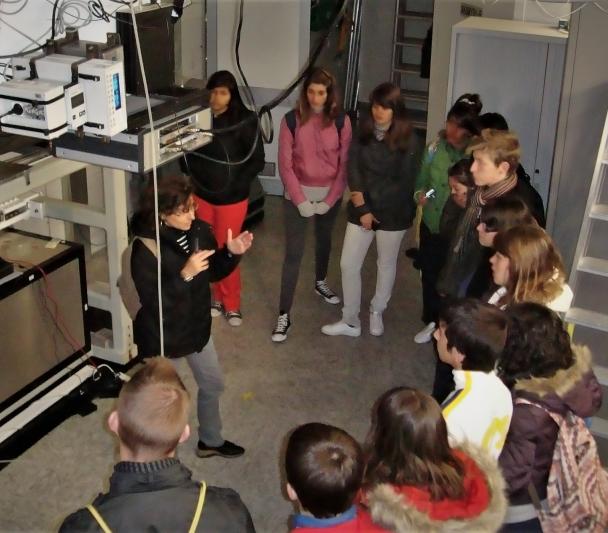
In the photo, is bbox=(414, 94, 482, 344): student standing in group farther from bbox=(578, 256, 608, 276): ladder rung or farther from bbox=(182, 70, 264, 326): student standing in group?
bbox=(182, 70, 264, 326): student standing in group

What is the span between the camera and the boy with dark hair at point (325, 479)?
6.44ft

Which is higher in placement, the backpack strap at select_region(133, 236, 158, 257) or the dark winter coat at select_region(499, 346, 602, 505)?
the backpack strap at select_region(133, 236, 158, 257)

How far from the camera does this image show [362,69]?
28.5 feet

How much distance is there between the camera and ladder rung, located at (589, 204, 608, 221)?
Answer: 11.8ft

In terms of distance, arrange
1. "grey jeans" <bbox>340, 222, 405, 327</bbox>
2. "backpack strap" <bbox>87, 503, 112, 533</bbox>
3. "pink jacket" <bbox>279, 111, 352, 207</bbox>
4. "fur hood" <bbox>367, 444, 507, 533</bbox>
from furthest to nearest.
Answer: "grey jeans" <bbox>340, 222, 405, 327</bbox> < "pink jacket" <bbox>279, 111, 352, 207</bbox> < "fur hood" <bbox>367, 444, 507, 533</bbox> < "backpack strap" <bbox>87, 503, 112, 533</bbox>

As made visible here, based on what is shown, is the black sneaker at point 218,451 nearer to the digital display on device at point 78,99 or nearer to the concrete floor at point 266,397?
the concrete floor at point 266,397

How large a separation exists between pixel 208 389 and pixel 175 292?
49 cm

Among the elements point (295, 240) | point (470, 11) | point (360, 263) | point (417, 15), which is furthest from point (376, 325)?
point (417, 15)

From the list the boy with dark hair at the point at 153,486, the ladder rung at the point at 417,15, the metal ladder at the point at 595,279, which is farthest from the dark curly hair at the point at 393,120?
the ladder rung at the point at 417,15

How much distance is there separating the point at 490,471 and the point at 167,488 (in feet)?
2.67

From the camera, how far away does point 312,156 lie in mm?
4332

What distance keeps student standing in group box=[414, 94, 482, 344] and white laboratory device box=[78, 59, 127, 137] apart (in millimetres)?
1929

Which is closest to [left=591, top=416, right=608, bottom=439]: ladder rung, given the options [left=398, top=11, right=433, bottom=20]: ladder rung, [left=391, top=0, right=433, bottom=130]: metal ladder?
[left=391, top=0, right=433, bottom=130]: metal ladder

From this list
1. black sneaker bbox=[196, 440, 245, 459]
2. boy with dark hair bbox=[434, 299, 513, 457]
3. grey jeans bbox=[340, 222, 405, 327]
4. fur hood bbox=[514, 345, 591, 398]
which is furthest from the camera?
grey jeans bbox=[340, 222, 405, 327]
